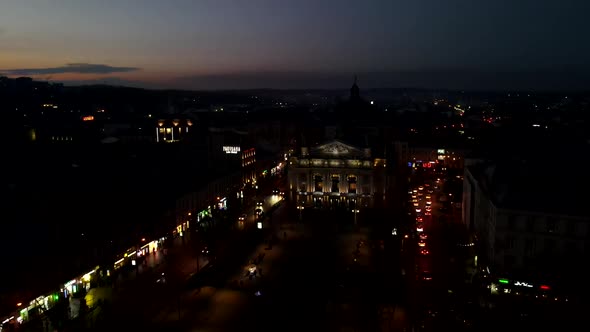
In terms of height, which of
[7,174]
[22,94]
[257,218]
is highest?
[22,94]

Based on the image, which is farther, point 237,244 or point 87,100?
point 87,100

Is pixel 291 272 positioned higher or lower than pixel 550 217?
lower

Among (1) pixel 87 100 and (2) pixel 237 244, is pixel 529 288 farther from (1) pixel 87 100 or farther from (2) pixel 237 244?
(1) pixel 87 100

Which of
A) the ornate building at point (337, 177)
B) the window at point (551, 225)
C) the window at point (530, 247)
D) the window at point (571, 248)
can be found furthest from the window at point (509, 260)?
the ornate building at point (337, 177)

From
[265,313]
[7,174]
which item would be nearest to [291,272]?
[265,313]

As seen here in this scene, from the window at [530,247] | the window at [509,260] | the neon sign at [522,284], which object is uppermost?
the window at [530,247]

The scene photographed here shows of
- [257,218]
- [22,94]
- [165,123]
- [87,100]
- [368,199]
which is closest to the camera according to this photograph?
[257,218]

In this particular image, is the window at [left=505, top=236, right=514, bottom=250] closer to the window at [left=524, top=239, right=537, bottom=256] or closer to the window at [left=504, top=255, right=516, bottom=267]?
the window at [left=504, top=255, right=516, bottom=267]

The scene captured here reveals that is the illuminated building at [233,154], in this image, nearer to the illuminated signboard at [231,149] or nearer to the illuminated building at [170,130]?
the illuminated signboard at [231,149]

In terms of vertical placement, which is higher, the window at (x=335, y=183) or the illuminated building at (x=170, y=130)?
the illuminated building at (x=170, y=130)
